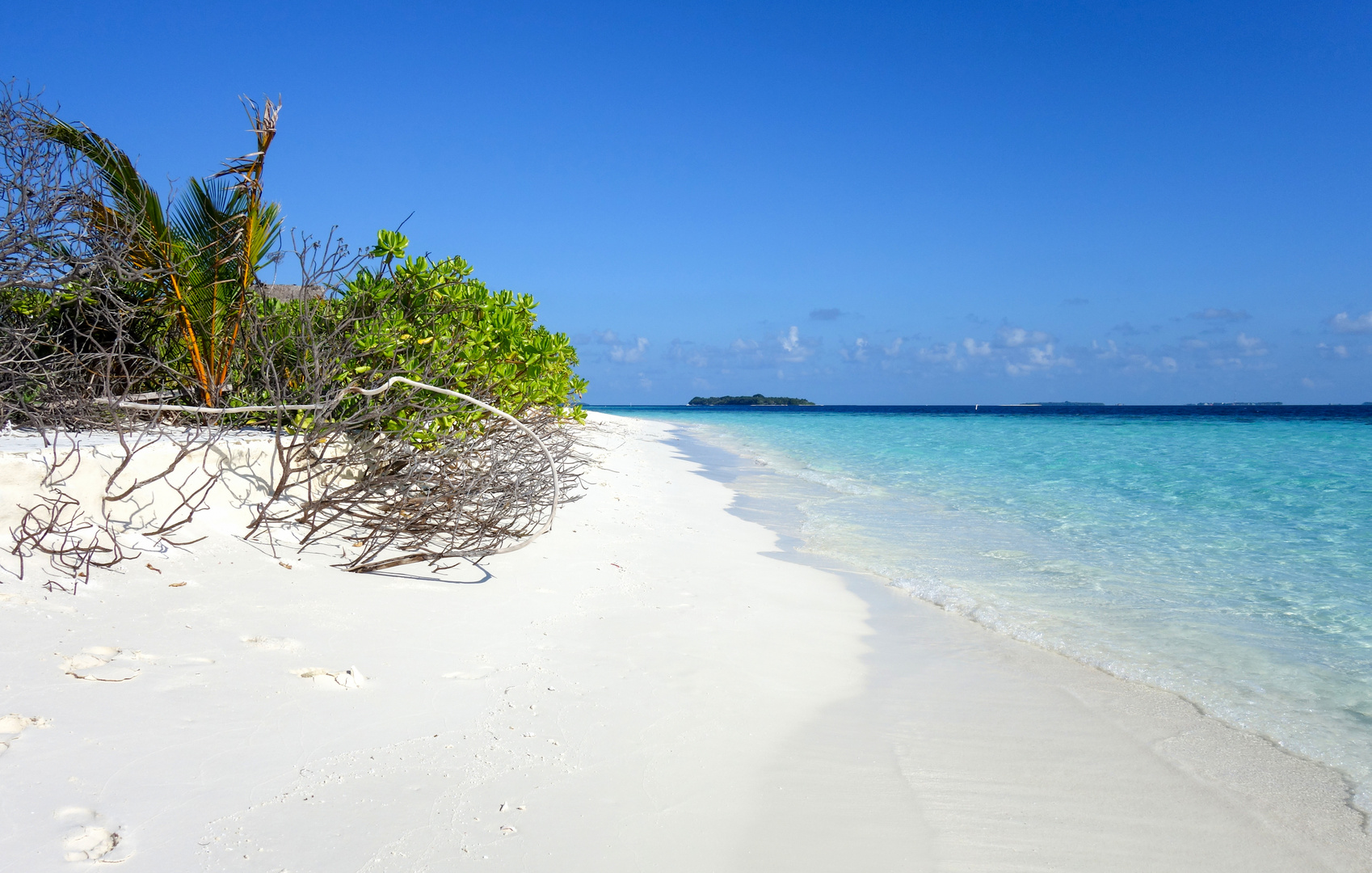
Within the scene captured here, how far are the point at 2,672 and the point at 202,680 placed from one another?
54 centimetres

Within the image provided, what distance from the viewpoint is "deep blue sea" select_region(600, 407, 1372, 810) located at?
3438 millimetres

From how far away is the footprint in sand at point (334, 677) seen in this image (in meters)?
2.53

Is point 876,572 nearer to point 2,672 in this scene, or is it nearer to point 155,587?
point 155,587

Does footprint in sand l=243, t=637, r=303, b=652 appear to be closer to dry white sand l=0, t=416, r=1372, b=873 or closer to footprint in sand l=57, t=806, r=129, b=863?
dry white sand l=0, t=416, r=1372, b=873

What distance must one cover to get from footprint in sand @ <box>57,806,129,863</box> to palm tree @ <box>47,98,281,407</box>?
4.02 m

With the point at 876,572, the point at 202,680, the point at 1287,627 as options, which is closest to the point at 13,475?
the point at 202,680

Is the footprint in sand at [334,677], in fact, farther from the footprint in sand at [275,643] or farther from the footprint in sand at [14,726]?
the footprint in sand at [14,726]

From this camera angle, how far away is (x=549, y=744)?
93.1 inches

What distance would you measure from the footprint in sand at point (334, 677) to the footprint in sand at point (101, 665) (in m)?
0.50

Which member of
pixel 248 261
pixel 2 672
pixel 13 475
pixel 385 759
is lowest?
pixel 385 759

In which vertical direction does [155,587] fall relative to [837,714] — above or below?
above

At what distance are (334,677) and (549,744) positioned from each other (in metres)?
0.85

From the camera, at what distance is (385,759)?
215 centimetres

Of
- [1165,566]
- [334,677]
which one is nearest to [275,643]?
[334,677]
